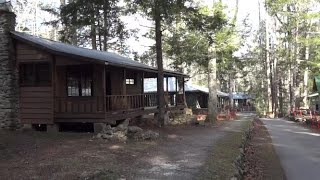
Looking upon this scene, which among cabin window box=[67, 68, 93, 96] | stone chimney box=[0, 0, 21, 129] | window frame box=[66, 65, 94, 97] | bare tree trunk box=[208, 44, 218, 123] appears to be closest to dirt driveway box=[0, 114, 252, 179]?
stone chimney box=[0, 0, 21, 129]

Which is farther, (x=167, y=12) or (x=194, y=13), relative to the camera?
(x=194, y=13)

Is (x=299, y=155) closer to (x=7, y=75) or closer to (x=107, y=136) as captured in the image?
(x=107, y=136)

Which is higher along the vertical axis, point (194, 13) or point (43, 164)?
point (194, 13)

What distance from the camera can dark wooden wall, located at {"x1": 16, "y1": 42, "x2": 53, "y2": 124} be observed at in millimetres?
18719

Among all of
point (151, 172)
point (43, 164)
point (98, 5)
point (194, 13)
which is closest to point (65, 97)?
point (98, 5)

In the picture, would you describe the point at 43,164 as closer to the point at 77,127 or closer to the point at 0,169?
the point at 0,169

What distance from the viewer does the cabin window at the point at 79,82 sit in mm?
21297

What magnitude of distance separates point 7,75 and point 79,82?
14.2 ft

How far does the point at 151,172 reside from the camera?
33.1ft

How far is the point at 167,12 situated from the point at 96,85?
5208 mm

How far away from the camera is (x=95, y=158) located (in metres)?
11.7

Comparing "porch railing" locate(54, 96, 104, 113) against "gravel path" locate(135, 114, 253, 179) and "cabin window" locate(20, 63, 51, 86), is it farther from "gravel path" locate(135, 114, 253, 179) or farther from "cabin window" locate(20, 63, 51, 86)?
"gravel path" locate(135, 114, 253, 179)

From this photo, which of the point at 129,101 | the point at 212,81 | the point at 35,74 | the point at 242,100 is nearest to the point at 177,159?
the point at 35,74

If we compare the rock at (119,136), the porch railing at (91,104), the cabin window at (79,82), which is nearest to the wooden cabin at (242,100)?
the porch railing at (91,104)
